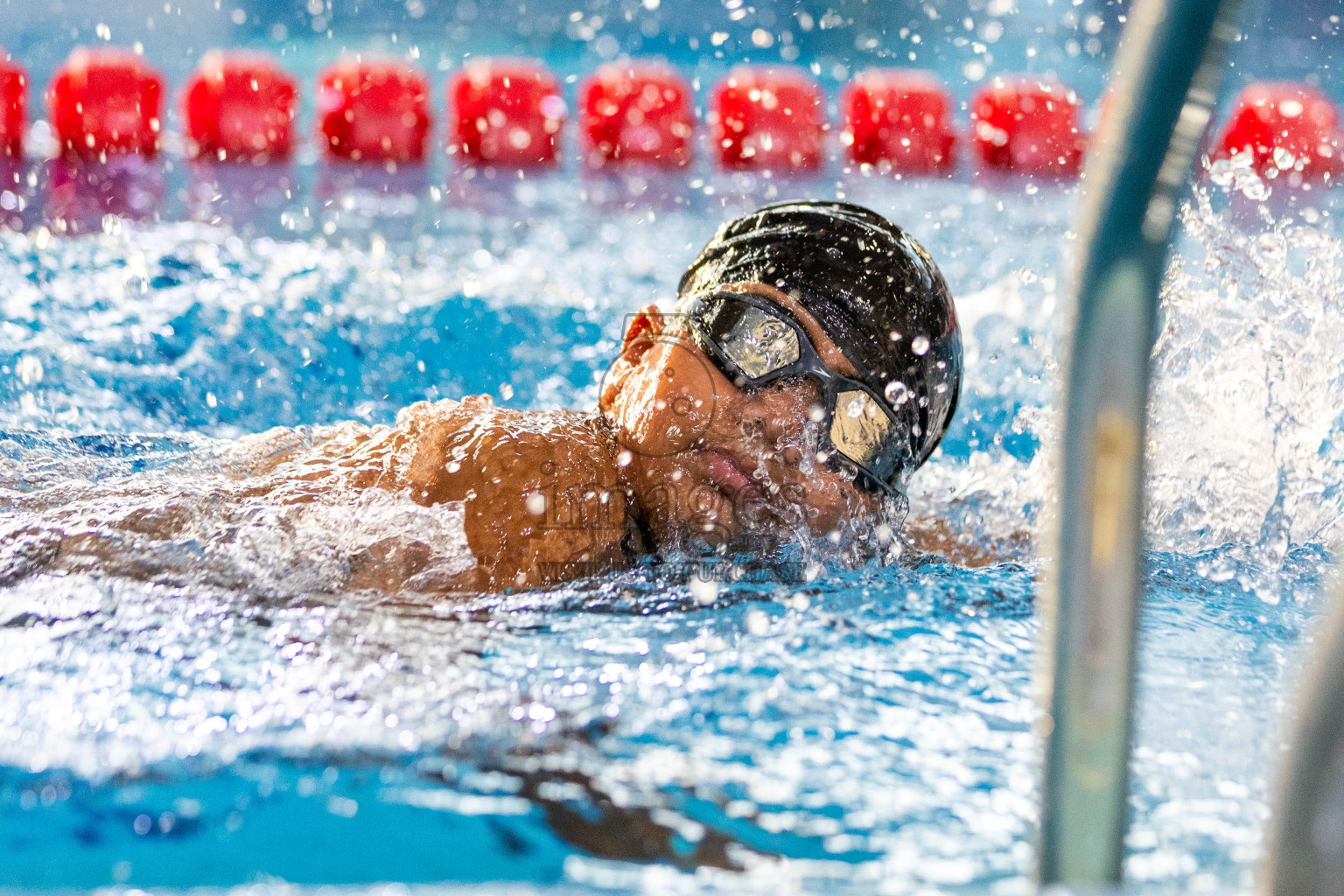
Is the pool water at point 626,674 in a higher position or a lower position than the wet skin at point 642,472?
lower

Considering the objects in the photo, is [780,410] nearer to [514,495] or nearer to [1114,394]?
[514,495]

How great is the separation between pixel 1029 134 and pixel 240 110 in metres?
4.62

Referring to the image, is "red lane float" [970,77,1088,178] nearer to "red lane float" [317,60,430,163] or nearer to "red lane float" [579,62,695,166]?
"red lane float" [579,62,695,166]

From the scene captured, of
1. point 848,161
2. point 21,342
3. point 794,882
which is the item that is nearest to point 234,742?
point 794,882

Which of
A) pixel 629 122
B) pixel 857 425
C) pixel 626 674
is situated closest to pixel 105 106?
pixel 629 122

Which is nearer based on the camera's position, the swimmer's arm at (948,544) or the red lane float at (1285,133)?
the swimmer's arm at (948,544)

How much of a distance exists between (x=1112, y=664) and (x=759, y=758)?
60 centimetres

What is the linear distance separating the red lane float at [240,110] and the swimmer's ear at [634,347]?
16.3 ft

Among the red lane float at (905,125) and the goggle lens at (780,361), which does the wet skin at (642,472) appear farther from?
the red lane float at (905,125)

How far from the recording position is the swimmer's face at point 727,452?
5.10 ft

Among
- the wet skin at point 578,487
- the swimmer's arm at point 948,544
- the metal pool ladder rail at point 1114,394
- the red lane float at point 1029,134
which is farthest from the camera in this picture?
the red lane float at point 1029,134

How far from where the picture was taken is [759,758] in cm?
102

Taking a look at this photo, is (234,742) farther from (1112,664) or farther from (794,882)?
(1112,664)

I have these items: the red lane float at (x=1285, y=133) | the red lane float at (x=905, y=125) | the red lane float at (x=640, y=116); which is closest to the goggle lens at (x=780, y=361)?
the red lane float at (x=640, y=116)
